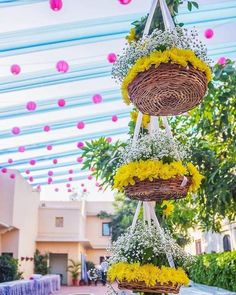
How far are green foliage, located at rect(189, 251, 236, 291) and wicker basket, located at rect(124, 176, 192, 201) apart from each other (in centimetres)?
571

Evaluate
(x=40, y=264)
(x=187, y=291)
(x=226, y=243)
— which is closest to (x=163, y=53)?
(x=187, y=291)

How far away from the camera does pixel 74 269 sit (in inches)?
778

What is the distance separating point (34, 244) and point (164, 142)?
17433 millimetres

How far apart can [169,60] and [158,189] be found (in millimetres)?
687

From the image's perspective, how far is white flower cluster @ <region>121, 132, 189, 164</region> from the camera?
2.26 meters

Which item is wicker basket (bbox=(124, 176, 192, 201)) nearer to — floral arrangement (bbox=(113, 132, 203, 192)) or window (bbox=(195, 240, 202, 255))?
floral arrangement (bbox=(113, 132, 203, 192))

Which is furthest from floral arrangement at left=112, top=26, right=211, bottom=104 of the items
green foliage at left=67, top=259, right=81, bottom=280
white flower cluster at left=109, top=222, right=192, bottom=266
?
green foliage at left=67, top=259, right=81, bottom=280

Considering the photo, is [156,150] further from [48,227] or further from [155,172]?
Result: [48,227]

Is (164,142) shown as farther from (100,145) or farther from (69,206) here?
(69,206)

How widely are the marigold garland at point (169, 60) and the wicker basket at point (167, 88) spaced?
0.8 inches

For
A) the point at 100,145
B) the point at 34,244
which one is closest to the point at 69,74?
the point at 100,145

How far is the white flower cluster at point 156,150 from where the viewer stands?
88.9 inches

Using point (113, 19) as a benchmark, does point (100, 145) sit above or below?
below

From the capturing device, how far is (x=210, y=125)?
5.03m
